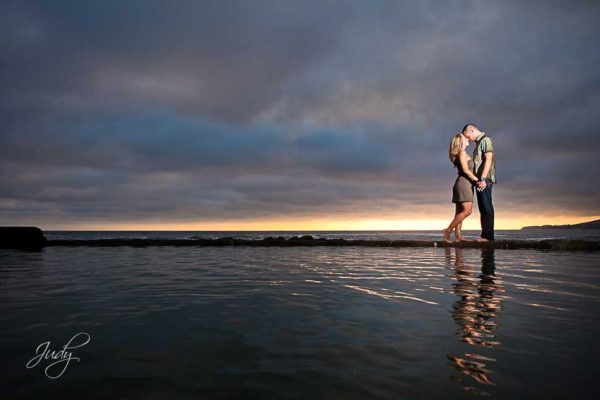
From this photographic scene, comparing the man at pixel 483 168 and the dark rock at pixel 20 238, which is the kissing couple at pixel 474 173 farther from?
the dark rock at pixel 20 238

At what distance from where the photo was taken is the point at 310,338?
3277mm

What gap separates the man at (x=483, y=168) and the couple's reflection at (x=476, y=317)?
3913 mm

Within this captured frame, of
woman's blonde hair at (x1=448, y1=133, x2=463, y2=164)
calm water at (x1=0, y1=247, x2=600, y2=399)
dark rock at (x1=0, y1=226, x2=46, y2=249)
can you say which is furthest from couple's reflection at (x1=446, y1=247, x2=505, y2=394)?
dark rock at (x1=0, y1=226, x2=46, y2=249)

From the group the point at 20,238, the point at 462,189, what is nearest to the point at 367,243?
the point at 462,189

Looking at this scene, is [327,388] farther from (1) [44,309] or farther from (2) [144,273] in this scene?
(2) [144,273]

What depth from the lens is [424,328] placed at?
11.4ft

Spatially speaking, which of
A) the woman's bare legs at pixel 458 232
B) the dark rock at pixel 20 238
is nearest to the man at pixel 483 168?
the woman's bare legs at pixel 458 232

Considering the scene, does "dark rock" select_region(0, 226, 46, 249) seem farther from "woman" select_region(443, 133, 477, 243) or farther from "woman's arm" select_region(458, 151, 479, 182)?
"woman's arm" select_region(458, 151, 479, 182)

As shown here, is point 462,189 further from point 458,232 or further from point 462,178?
point 458,232

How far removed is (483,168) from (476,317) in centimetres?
834

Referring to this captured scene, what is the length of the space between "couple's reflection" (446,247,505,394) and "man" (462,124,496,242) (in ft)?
12.8

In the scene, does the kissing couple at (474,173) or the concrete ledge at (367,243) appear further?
the concrete ledge at (367,243)

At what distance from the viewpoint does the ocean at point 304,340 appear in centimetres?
226

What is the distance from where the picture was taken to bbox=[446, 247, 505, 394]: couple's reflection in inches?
96.6
